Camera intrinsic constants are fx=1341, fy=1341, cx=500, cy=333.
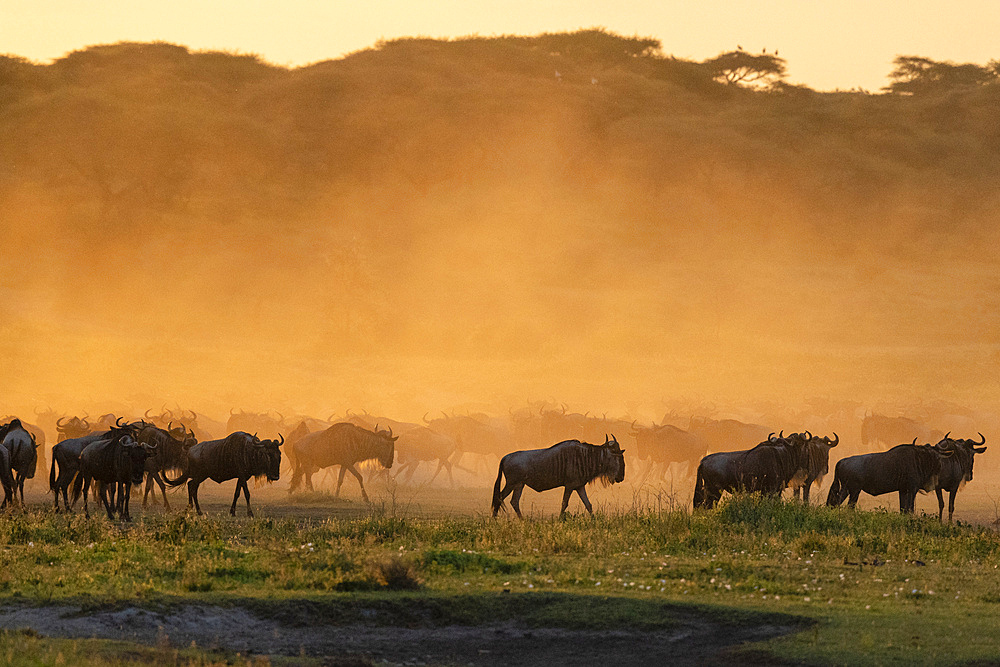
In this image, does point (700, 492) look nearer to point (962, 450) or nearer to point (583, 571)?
point (962, 450)

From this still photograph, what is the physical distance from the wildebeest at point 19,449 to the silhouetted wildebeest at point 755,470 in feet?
37.3

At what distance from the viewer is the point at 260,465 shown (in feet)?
74.3

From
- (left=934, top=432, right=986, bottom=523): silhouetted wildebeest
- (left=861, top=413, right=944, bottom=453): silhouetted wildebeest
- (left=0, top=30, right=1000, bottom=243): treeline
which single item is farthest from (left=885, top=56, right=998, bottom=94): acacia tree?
(left=934, top=432, right=986, bottom=523): silhouetted wildebeest

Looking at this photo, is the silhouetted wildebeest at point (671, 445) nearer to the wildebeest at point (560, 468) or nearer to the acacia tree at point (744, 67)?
the wildebeest at point (560, 468)

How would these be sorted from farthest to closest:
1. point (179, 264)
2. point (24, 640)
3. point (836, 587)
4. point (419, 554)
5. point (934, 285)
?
point (179, 264) < point (934, 285) < point (419, 554) < point (836, 587) < point (24, 640)

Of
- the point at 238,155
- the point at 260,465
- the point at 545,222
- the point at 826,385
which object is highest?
the point at 238,155

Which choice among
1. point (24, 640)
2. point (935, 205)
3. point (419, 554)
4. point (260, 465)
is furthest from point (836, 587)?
point (935, 205)

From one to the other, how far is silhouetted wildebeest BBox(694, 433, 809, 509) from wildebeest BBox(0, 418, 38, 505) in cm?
1138

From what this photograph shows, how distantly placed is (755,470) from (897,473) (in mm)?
2539

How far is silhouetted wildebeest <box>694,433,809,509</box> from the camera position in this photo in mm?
20875

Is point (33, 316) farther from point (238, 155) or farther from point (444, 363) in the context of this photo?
point (238, 155)

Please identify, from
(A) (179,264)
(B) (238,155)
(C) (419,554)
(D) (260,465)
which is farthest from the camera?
(B) (238,155)

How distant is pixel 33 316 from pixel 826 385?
139 feet

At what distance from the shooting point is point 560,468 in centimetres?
2144
